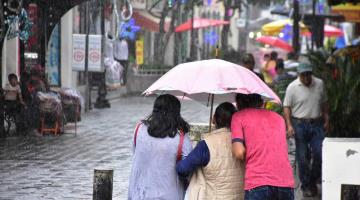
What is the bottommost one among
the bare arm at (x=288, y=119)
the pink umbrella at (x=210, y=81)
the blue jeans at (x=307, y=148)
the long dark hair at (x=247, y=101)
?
the blue jeans at (x=307, y=148)

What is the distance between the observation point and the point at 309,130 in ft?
37.4

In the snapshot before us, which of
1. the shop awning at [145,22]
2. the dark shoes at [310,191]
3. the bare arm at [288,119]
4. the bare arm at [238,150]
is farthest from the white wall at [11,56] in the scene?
the shop awning at [145,22]

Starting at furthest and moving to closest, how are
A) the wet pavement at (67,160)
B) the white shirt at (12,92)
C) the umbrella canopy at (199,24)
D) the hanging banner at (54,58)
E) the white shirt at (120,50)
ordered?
the umbrella canopy at (199,24) < the white shirt at (120,50) < the hanging banner at (54,58) < the white shirt at (12,92) < the wet pavement at (67,160)

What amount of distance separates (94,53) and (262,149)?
20046mm

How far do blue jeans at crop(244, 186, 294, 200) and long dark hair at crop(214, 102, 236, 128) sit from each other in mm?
542

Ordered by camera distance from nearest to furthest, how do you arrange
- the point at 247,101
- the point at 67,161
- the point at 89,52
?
the point at 247,101, the point at 67,161, the point at 89,52

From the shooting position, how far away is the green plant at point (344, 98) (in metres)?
10.2

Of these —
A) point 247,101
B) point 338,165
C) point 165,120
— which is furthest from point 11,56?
point 165,120

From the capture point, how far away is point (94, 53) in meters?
26.3

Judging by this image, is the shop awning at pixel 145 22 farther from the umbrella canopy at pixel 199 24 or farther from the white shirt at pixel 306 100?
the white shirt at pixel 306 100

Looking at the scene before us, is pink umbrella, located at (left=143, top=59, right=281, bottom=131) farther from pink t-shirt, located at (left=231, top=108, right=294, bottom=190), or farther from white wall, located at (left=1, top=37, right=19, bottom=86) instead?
white wall, located at (left=1, top=37, right=19, bottom=86)

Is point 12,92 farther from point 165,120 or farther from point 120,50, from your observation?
point 120,50

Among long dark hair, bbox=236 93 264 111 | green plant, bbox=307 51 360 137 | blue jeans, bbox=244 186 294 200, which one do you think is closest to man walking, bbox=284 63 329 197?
green plant, bbox=307 51 360 137

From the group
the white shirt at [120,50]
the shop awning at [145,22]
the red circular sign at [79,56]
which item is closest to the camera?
the red circular sign at [79,56]
